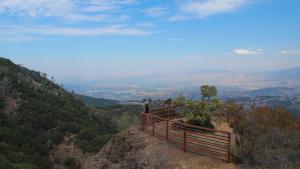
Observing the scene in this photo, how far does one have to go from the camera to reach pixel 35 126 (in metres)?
50.8

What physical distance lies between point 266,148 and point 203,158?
2835 millimetres

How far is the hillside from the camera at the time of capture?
44.0 metres

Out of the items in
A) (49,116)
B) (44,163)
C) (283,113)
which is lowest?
(44,163)

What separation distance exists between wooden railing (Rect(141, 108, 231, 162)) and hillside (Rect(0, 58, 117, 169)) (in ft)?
67.5

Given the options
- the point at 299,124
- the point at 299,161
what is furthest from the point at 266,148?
the point at 299,124

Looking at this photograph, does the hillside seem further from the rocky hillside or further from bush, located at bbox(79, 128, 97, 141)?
the rocky hillside

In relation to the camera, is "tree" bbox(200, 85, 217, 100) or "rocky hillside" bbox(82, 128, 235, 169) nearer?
"rocky hillside" bbox(82, 128, 235, 169)

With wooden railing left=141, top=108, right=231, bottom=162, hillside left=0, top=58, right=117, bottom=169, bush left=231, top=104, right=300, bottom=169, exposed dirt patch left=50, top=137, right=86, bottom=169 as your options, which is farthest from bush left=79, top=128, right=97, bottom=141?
bush left=231, top=104, right=300, bottom=169

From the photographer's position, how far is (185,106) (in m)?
22.4

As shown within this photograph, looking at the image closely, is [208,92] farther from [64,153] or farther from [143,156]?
[64,153]

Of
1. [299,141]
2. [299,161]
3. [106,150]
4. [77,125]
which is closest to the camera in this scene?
[299,161]

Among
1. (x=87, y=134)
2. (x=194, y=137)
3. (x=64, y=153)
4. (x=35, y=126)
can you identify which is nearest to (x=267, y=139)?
(x=194, y=137)

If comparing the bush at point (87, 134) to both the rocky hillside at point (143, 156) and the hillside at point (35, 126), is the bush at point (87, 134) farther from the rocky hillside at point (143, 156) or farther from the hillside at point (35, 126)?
the rocky hillside at point (143, 156)

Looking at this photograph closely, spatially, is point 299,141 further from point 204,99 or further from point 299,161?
point 204,99
